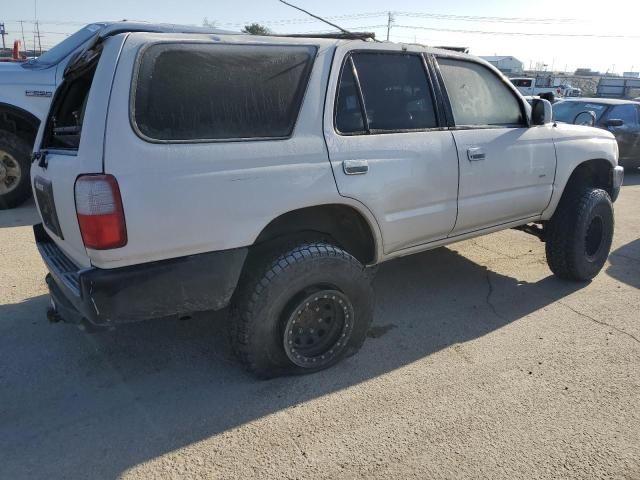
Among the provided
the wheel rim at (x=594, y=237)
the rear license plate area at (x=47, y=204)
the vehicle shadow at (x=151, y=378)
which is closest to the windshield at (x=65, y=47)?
the vehicle shadow at (x=151, y=378)

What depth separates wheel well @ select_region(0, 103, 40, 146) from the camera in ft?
21.2

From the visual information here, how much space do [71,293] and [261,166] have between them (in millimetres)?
1144

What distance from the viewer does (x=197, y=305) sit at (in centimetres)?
262

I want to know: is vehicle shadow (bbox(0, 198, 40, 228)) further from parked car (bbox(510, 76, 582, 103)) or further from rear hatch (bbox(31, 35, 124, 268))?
parked car (bbox(510, 76, 582, 103))

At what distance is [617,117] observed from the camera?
10.6 metres

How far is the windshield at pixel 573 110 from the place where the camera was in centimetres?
1043

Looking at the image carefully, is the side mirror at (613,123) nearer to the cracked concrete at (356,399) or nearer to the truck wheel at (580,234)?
the truck wheel at (580,234)

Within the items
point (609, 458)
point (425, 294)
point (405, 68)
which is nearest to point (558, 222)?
point (425, 294)

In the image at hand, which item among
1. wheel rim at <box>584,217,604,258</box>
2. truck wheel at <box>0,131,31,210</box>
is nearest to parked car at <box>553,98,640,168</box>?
wheel rim at <box>584,217,604,258</box>

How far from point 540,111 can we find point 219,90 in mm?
2716

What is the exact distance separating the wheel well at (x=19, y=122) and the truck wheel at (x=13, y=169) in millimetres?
224

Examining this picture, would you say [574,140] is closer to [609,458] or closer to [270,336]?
[609,458]

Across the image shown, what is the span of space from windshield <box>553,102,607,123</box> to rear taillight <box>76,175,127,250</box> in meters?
10.1

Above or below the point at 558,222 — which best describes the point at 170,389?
below
